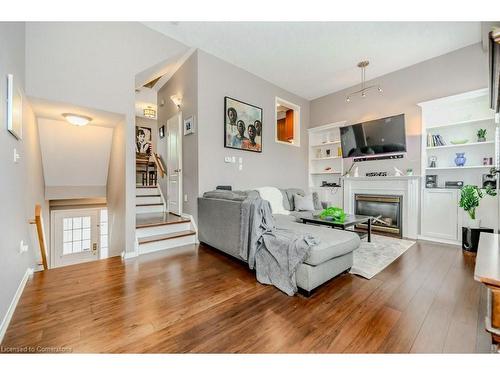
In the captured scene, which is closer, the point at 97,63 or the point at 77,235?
the point at 97,63

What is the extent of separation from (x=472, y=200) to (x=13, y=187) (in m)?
5.34

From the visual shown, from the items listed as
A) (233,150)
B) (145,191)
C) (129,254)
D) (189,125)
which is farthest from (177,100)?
(129,254)

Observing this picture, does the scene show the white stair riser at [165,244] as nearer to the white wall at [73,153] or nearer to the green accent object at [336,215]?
the white wall at [73,153]

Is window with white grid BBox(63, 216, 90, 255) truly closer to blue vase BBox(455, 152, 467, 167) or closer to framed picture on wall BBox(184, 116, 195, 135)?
framed picture on wall BBox(184, 116, 195, 135)

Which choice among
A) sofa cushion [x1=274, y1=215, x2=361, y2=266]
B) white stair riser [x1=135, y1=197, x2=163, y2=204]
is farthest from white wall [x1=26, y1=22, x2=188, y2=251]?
sofa cushion [x1=274, y1=215, x2=361, y2=266]

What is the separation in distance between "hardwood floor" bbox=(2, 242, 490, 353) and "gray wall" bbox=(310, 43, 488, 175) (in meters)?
2.40

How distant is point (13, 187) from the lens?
1.92 m

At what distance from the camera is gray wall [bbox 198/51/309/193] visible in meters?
3.71

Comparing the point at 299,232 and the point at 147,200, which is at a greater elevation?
the point at 147,200

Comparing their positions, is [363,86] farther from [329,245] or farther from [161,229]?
[161,229]

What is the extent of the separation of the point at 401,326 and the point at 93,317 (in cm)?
223

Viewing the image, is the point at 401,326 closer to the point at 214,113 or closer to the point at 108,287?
the point at 108,287
